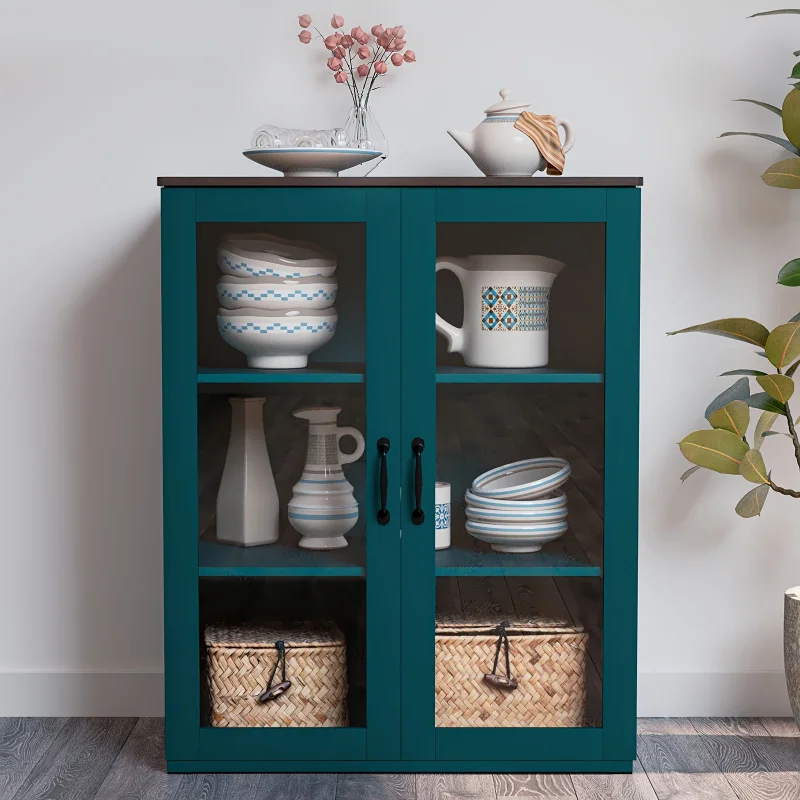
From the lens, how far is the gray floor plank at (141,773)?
199 centimetres

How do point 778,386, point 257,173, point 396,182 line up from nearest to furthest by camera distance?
point 396,182 → point 778,386 → point 257,173

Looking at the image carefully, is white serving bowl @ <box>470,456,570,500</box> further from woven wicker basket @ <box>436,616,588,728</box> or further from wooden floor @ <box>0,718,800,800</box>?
wooden floor @ <box>0,718,800,800</box>

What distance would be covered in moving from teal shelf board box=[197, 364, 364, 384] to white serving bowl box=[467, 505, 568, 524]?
0.36 m

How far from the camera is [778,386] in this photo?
80.8 inches

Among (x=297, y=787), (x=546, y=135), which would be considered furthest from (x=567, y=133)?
(x=297, y=787)

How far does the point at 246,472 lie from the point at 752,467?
3.40 ft

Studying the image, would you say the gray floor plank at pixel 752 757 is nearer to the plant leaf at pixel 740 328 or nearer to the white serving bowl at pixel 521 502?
the white serving bowl at pixel 521 502

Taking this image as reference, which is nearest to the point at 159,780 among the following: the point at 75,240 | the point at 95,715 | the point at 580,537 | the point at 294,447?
the point at 95,715

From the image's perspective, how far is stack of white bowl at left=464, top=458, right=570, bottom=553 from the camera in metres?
2.02

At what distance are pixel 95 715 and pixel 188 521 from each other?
2.32 feet

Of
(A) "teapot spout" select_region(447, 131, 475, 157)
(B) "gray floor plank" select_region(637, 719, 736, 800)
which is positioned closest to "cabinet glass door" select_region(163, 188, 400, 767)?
(A) "teapot spout" select_region(447, 131, 475, 157)

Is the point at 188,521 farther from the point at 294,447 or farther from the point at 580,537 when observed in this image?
the point at 580,537

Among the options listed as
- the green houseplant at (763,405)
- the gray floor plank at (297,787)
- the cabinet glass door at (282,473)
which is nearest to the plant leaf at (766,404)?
the green houseplant at (763,405)

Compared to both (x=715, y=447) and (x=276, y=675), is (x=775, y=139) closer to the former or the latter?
(x=715, y=447)
